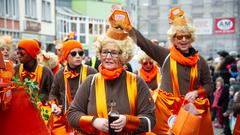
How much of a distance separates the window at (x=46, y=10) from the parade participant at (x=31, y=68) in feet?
76.9

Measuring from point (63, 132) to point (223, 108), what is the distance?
5.71 m

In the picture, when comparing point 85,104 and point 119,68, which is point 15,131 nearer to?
point 85,104

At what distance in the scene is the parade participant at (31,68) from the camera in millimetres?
5992

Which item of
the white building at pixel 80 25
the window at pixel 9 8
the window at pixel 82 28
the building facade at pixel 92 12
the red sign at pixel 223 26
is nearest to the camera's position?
the window at pixel 9 8

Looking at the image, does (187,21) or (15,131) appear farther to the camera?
(187,21)

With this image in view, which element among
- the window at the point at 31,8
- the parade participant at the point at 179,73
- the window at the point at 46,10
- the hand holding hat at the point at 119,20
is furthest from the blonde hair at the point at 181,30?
the window at the point at 46,10

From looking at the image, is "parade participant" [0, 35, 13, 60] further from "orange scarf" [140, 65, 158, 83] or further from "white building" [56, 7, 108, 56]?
"white building" [56, 7, 108, 56]

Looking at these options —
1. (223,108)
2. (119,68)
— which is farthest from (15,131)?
(223,108)

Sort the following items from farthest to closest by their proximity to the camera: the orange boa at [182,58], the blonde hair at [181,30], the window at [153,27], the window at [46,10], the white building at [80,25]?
the window at [153,27]
the white building at [80,25]
the window at [46,10]
the blonde hair at [181,30]
the orange boa at [182,58]

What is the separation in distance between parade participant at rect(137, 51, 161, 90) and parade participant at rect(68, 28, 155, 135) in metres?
3.62

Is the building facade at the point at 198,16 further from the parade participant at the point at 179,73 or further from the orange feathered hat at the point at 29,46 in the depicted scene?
the parade participant at the point at 179,73

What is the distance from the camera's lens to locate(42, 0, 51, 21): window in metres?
29.2

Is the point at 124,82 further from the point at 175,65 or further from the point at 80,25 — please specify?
the point at 80,25

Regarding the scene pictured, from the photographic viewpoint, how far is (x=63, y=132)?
512 cm
